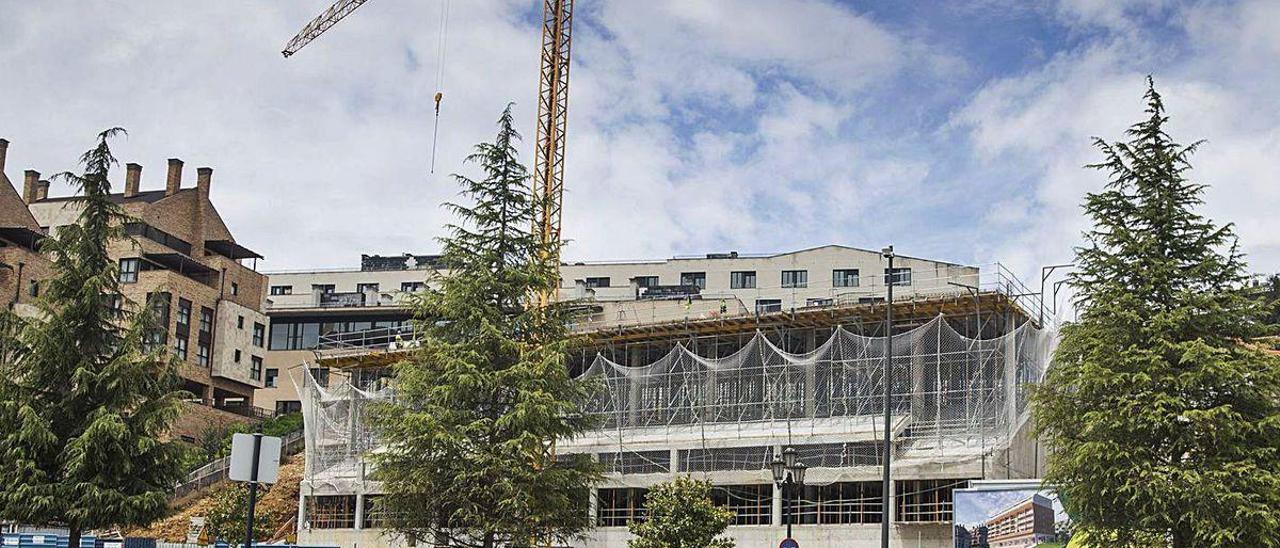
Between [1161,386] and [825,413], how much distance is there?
73.6 ft

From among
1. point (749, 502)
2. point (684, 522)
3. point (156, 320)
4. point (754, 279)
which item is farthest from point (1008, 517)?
point (754, 279)

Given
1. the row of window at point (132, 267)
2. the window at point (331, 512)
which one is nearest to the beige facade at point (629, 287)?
the row of window at point (132, 267)

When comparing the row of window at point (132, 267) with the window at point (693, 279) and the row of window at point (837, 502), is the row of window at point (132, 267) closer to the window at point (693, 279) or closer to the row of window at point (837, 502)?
the window at point (693, 279)

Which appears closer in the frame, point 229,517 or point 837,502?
point 837,502

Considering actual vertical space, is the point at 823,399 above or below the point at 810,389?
below

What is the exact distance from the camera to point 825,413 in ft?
158

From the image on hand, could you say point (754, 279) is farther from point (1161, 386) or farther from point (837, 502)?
point (1161, 386)

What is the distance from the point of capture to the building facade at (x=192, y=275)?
81.5 metres

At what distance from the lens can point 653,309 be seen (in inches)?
3031

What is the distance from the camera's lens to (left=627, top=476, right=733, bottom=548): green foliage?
39.1m

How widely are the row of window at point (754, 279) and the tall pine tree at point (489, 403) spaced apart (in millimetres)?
53775

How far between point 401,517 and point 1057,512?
16.8 metres

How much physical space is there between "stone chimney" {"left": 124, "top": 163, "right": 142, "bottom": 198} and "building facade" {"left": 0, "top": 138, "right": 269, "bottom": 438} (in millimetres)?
68

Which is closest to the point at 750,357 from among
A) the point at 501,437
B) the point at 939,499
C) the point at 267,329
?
the point at 939,499
